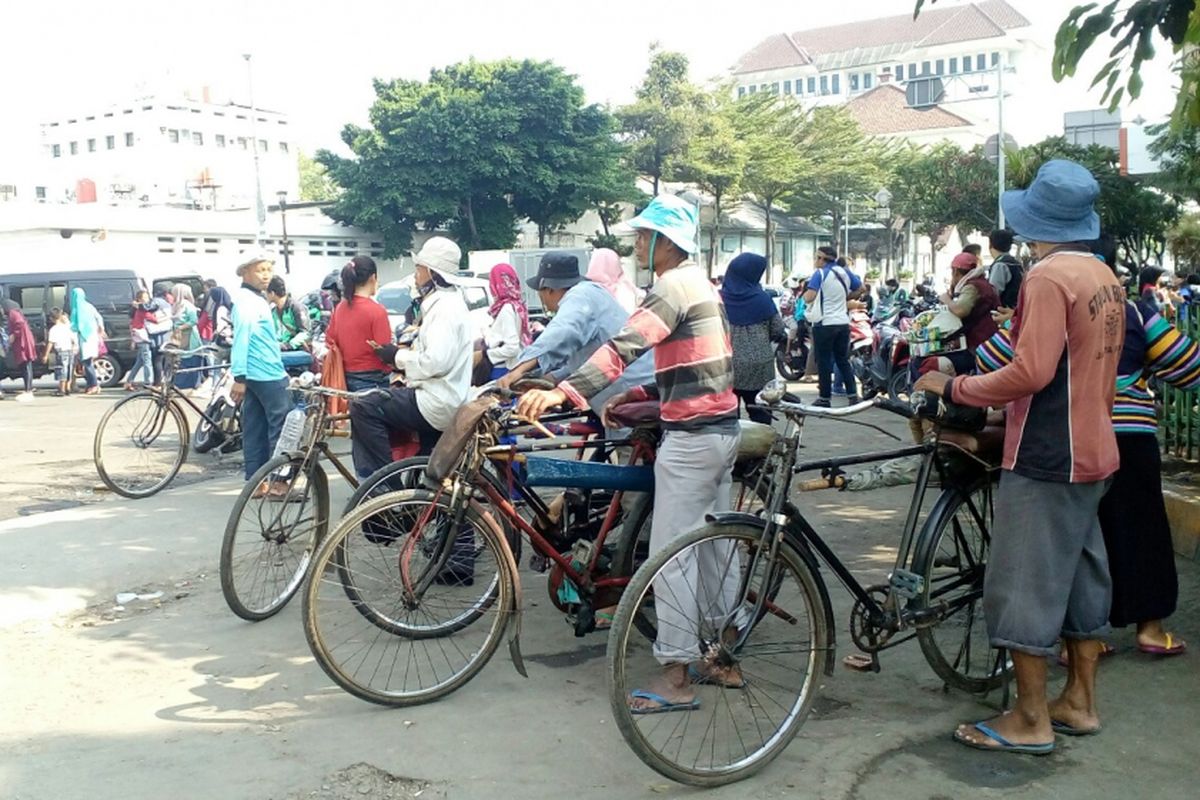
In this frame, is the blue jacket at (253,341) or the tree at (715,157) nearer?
the blue jacket at (253,341)

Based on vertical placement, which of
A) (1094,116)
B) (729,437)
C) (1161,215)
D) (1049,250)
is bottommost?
(729,437)

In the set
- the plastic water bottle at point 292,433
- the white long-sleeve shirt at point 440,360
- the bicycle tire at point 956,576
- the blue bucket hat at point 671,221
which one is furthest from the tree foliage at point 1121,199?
the blue bucket hat at point 671,221

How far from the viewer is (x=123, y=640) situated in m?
5.33

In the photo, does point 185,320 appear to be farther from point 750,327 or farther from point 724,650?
point 724,650

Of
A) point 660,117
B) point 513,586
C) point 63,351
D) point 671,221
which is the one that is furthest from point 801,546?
point 660,117

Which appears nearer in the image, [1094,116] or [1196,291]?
[1196,291]

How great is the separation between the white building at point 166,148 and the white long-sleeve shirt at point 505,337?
64495 mm

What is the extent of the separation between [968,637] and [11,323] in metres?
17.8

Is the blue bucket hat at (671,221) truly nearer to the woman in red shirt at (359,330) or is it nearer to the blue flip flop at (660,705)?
the blue flip flop at (660,705)

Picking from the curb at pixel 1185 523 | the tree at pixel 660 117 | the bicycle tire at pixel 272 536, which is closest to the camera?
the bicycle tire at pixel 272 536

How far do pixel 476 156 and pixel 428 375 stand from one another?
3798cm

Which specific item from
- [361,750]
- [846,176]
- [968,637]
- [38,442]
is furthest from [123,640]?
[846,176]

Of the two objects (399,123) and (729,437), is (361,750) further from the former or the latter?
(399,123)

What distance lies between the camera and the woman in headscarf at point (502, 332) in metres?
7.85
